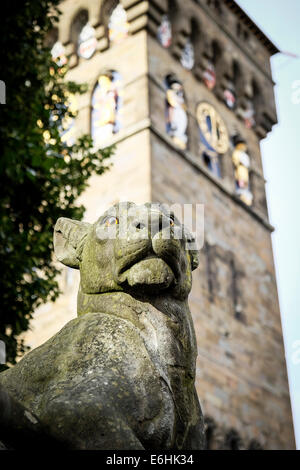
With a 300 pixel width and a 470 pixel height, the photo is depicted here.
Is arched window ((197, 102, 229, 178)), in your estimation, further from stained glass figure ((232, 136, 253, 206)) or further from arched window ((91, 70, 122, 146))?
arched window ((91, 70, 122, 146))

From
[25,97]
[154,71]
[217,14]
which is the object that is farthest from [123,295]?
[217,14]

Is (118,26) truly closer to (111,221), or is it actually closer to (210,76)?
(210,76)

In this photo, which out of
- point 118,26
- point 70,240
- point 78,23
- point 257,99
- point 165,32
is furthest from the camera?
point 257,99

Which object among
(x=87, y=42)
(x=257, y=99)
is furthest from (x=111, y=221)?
(x=257, y=99)

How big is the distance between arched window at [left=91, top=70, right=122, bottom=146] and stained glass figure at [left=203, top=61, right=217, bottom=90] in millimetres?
3205

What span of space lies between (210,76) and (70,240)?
2018 centimetres

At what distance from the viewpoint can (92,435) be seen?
241cm

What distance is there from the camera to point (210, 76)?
22.8m

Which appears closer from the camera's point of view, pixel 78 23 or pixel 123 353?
pixel 123 353

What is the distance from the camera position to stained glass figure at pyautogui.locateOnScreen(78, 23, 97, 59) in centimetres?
2162

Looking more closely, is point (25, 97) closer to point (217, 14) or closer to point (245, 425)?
point (245, 425)

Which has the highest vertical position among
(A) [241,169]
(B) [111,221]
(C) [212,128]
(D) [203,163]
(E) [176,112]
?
(C) [212,128]

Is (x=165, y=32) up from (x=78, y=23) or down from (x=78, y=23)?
down

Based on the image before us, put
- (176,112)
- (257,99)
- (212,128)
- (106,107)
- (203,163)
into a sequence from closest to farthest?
(106,107)
(176,112)
(203,163)
(212,128)
(257,99)
